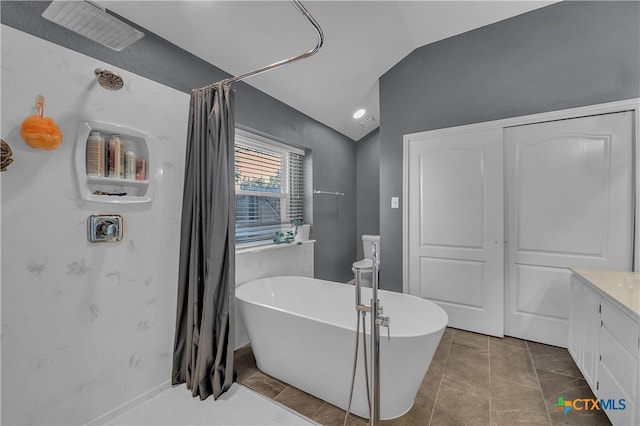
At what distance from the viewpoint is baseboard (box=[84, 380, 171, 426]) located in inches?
59.4

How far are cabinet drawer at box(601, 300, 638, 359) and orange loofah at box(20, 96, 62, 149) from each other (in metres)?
2.74

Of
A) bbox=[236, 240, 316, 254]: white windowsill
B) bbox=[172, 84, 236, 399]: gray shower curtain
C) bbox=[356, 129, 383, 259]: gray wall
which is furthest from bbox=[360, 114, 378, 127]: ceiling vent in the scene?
bbox=[172, 84, 236, 399]: gray shower curtain

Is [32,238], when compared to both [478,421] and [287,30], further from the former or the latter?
[478,421]


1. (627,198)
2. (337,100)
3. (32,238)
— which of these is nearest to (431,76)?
(337,100)

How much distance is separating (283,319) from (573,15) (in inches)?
128

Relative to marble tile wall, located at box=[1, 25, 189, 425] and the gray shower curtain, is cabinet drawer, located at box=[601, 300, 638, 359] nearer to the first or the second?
the gray shower curtain

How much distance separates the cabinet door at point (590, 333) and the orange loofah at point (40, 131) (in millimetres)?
2962

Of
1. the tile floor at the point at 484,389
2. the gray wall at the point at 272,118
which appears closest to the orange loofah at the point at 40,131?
the gray wall at the point at 272,118

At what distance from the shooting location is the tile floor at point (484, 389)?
1.54m

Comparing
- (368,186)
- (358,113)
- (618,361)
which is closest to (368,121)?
(358,113)

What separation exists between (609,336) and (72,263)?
2.79 meters

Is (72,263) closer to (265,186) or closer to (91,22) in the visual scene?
(91,22)

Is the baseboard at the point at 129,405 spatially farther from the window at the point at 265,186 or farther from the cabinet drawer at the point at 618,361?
the cabinet drawer at the point at 618,361

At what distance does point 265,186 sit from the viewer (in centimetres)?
284
